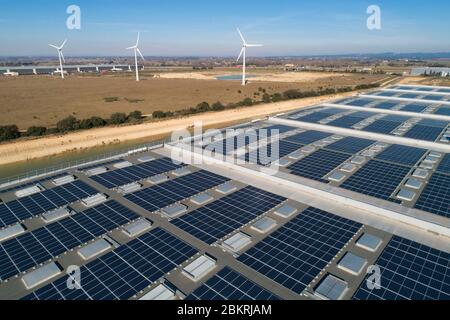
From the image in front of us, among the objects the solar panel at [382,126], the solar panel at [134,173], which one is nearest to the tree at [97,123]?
the solar panel at [134,173]

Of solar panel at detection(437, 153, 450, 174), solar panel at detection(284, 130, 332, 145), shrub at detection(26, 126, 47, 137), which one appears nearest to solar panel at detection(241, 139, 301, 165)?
solar panel at detection(284, 130, 332, 145)

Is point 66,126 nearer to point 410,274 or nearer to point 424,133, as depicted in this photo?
point 410,274

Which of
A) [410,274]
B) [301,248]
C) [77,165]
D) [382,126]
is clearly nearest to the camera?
[410,274]

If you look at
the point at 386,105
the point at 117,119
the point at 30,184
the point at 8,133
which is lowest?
the point at 30,184

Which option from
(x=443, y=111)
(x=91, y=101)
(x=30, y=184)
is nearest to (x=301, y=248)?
(x=30, y=184)

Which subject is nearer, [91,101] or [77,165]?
[77,165]

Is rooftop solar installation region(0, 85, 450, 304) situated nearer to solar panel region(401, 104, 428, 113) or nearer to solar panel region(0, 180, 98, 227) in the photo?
solar panel region(0, 180, 98, 227)

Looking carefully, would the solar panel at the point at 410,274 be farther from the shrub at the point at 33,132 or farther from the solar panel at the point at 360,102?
the shrub at the point at 33,132
